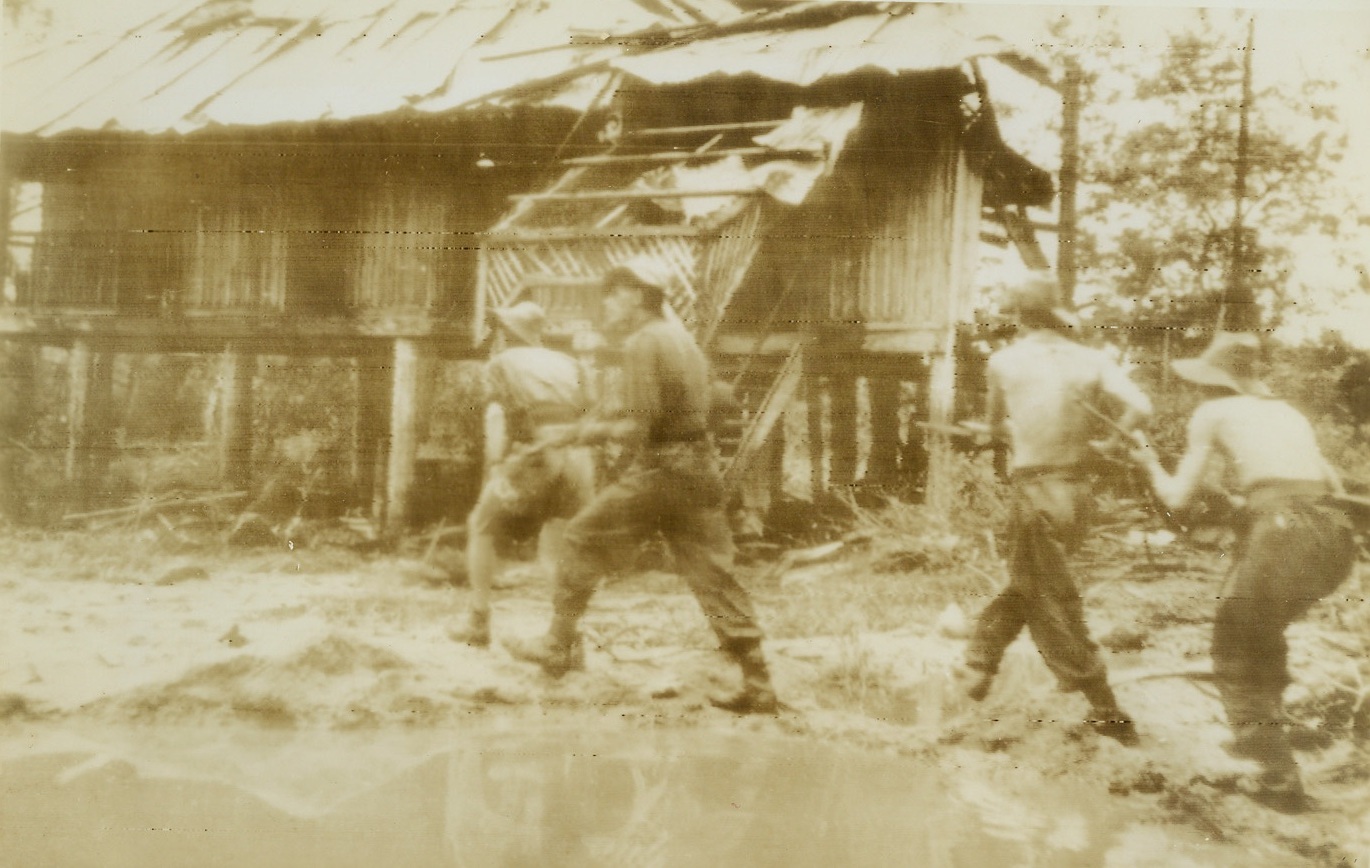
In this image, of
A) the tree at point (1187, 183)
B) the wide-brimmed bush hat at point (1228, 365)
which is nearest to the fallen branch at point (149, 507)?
the tree at point (1187, 183)

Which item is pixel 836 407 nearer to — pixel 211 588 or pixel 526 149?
pixel 526 149

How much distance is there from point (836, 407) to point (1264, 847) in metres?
1.98

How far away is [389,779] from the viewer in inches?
104

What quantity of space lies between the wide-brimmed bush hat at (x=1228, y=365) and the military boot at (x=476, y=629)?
247 cm

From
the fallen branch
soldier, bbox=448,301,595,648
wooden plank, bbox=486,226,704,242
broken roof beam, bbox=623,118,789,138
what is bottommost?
the fallen branch

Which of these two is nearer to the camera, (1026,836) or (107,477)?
(1026,836)

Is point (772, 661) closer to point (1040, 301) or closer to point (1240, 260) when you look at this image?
point (1040, 301)

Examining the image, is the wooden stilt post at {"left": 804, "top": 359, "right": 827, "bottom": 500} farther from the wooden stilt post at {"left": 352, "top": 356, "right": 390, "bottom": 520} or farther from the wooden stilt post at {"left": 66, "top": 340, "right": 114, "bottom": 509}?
the wooden stilt post at {"left": 66, "top": 340, "right": 114, "bottom": 509}

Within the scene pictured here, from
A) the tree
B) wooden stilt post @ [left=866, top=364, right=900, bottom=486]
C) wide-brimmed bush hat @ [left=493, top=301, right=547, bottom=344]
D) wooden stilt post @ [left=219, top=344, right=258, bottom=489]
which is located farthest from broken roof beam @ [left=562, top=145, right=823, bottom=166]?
wooden stilt post @ [left=219, top=344, right=258, bottom=489]

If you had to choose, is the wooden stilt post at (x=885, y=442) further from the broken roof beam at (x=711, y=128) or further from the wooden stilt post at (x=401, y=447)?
the wooden stilt post at (x=401, y=447)

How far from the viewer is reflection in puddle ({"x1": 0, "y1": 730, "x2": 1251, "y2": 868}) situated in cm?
260

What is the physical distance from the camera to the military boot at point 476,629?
8.84 feet

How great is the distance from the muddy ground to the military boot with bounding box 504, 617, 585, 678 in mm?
39

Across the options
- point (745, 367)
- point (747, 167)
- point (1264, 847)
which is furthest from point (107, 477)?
point (1264, 847)
